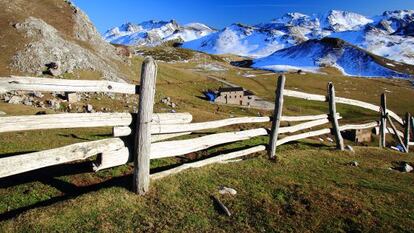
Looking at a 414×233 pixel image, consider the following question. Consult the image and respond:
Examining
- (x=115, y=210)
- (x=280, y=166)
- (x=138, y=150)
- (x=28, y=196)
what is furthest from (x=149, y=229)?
(x=280, y=166)

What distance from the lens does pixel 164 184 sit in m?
9.09

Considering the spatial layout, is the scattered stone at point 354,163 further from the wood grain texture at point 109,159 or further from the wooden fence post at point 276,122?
the wood grain texture at point 109,159

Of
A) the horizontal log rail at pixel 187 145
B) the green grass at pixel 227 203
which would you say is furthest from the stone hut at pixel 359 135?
the horizontal log rail at pixel 187 145

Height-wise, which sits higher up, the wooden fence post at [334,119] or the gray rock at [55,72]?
the gray rock at [55,72]

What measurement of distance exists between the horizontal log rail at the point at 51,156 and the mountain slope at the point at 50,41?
34386 millimetres

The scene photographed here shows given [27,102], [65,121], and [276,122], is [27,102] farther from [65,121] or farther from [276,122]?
[65,121]

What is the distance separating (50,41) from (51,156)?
140 feet

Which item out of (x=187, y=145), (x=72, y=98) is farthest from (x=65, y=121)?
(x=72, y=98)

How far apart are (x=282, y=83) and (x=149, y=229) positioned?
7.78 meters

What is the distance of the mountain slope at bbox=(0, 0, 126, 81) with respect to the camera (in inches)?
1602

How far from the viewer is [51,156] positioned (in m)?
7.41

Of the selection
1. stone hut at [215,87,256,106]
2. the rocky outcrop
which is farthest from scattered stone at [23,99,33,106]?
stone hut at [215,87,256,106]

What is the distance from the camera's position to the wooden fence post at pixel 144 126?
8141mm

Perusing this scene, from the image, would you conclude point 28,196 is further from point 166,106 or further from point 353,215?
point 166,106
